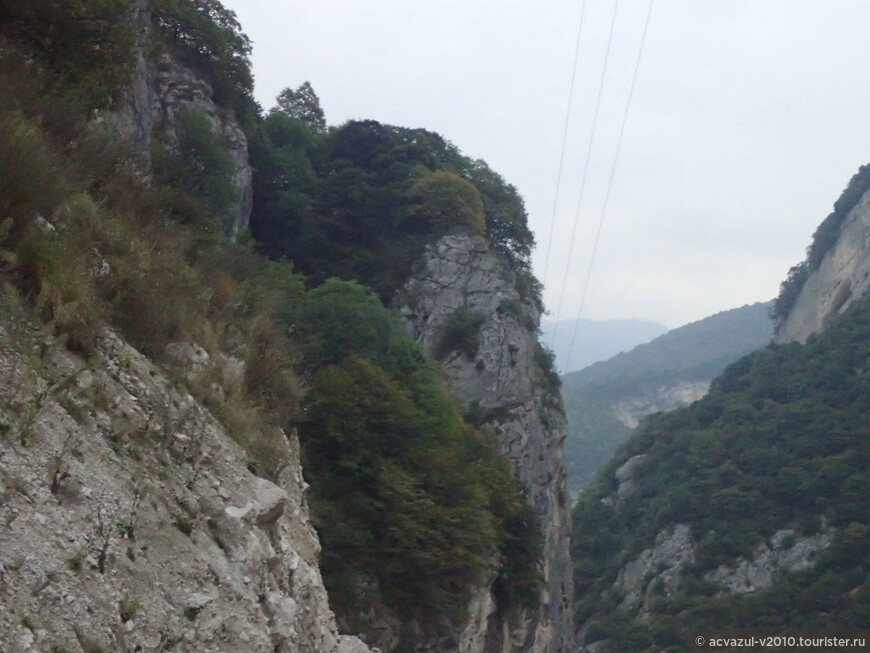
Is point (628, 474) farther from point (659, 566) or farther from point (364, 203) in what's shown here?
point (364, 203)

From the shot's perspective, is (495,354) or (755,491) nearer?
(495,354)

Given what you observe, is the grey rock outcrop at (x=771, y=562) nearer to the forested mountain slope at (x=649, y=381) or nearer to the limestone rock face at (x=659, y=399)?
the forested mountain slope at (x=649, y=381)

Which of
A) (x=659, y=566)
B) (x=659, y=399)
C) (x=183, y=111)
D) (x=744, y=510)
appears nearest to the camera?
(x=183, y=111)

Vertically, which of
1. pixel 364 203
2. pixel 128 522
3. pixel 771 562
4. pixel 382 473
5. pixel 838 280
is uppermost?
pixel 838 280

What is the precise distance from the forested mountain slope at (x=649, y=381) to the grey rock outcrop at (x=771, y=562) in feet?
148

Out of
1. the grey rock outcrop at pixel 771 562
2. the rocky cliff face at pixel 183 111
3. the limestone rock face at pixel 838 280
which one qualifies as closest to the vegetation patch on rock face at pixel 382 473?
the rocky cliff face at pixel 183 111

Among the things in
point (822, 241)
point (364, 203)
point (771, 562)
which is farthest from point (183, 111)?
point (822, 241)

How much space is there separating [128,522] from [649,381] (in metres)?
120

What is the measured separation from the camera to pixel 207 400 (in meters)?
8.33

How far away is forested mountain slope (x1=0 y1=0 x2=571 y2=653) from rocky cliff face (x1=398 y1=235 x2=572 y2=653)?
0.32ft

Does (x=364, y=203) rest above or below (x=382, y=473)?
above

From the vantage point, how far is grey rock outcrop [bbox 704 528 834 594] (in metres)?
36.7

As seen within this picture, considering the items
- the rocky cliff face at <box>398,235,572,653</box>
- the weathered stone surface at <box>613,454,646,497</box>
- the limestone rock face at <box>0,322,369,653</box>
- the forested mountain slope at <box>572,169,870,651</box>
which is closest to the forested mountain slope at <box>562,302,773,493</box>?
the weathered stone surface at <box>613,454,646,497</box>

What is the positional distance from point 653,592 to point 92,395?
3852 cm
